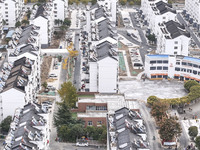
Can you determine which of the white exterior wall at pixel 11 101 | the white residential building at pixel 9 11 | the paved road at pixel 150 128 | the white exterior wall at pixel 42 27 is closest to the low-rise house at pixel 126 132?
the paved road at pixel 150 128

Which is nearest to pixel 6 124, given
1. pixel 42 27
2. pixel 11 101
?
pixel 11 101

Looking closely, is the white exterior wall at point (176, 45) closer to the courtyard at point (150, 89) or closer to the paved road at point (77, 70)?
the courtyard at point (150, 89)

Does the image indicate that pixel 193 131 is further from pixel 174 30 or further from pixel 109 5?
pixel 109 5

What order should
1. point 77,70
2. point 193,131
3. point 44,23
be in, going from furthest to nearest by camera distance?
1. point 44,23
2. point 77,70
3. point 193,131

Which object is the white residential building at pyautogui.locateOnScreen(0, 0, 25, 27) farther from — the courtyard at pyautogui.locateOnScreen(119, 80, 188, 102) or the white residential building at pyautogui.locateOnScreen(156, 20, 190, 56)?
the courtyard at pyautogui.locateOnScreen(119, 80, 188, 102)

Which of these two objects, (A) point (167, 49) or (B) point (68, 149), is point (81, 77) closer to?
(A) point (167, 49)

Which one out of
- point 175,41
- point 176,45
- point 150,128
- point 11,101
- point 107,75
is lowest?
point 150,128
